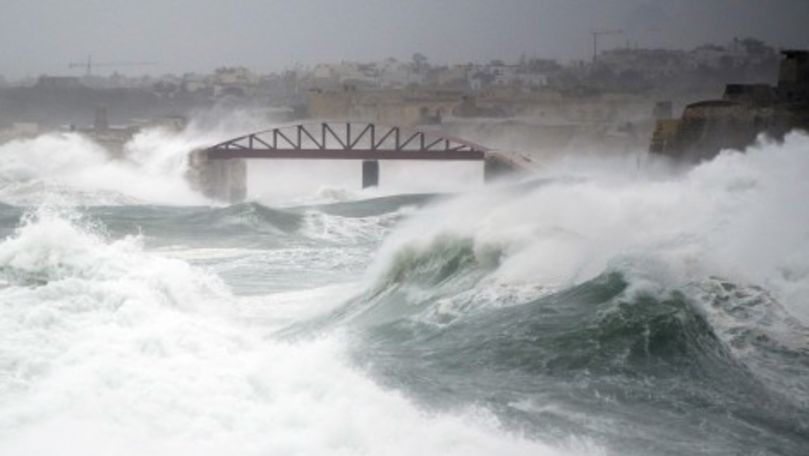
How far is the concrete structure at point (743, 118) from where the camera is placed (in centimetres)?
1880

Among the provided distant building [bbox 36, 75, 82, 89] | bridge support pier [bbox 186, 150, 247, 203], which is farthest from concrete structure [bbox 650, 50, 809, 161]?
distant building [bbox 36, 75, 82, 89]

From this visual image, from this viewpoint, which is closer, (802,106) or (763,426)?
(763,426)

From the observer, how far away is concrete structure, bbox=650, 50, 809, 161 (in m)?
18.8

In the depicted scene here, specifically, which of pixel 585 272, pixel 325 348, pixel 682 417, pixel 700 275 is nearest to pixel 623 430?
pixel 682 417

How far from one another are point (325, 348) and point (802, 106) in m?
13.9

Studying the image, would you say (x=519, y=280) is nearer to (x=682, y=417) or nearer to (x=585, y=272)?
(x=585, y=272)

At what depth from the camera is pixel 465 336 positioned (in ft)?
27.3

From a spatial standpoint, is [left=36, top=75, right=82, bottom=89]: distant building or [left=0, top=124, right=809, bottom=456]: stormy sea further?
[left=36, top=75, right=82, bottom=89]: distant building

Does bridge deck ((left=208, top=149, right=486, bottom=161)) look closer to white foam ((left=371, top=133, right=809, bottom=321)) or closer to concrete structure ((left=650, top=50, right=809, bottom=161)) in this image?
concrete structure ((left=650, top=50, right=809, bottom=161))

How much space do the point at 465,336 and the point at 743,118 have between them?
504 inches

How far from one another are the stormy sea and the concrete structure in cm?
432

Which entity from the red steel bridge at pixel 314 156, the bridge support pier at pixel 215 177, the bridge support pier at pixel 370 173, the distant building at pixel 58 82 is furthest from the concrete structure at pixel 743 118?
the distant building at pixel 58 82

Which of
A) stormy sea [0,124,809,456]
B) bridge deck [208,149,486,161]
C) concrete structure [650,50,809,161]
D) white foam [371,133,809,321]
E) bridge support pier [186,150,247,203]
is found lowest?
bridge support pier [186,150,247,203]

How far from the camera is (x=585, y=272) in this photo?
938cm
